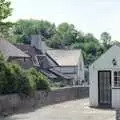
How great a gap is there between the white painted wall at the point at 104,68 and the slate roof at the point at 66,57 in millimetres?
43890

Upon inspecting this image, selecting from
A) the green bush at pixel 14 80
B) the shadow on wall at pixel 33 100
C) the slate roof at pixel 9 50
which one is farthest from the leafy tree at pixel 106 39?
the green bush at pixel 14 80

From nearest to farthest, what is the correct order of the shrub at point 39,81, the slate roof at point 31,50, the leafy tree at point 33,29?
the shrub at point 39,81
the slate roof at point 31,50
the leafy tree at point 33,29

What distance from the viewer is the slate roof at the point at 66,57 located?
78250mm

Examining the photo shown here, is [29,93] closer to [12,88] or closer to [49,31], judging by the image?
[12,88]

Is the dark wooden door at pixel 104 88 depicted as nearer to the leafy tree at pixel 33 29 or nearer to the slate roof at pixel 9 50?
the slate roof at pixel 9 50

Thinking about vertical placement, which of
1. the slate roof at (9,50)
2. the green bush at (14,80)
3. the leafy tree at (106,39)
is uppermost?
the leafy tree at (106,39)

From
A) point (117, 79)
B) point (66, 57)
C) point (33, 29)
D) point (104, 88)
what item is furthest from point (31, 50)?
point (33, 29)

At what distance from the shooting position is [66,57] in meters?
79.8

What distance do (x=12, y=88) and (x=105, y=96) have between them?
248 inches

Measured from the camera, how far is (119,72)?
32531 mm

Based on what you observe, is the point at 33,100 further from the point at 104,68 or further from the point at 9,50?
the point at 9,50

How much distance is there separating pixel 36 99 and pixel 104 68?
468cm

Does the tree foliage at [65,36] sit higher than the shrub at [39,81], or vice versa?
the tree foliage at [65,36]

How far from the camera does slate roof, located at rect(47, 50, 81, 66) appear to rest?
7825 cm
